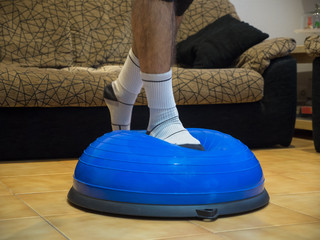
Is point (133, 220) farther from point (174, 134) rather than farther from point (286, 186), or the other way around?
point (286, 186)

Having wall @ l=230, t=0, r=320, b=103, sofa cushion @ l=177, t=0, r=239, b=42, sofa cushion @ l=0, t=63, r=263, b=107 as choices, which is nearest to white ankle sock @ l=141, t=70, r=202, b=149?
sofa cushion @ l=0, t=63, r=263, b=107

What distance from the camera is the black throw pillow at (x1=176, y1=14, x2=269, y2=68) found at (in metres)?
2.62

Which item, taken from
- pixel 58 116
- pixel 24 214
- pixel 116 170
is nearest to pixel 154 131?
pixel 116 170

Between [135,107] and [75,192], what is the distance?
0.99m

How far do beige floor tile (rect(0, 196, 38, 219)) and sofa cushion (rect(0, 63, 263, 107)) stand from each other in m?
0.74

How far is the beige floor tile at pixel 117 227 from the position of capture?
38.2 inches

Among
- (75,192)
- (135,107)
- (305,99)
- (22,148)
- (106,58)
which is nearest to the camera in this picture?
(75,192)

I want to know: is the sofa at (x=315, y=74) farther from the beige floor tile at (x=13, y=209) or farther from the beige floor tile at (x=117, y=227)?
the beige floor tile at (x=13, y=209)

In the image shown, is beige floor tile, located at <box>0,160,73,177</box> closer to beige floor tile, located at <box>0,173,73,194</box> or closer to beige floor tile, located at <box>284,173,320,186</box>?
beige floor tile, located at <box>0,173,73,194</box>

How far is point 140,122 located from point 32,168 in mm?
572

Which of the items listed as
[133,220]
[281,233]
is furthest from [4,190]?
[281,233]

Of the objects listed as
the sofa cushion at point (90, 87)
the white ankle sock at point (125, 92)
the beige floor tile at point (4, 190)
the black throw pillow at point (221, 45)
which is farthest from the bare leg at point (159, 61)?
the black throw pillow at point (221, 45)

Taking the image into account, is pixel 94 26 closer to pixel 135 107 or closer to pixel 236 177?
pixel 135 107

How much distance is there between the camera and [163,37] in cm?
124
